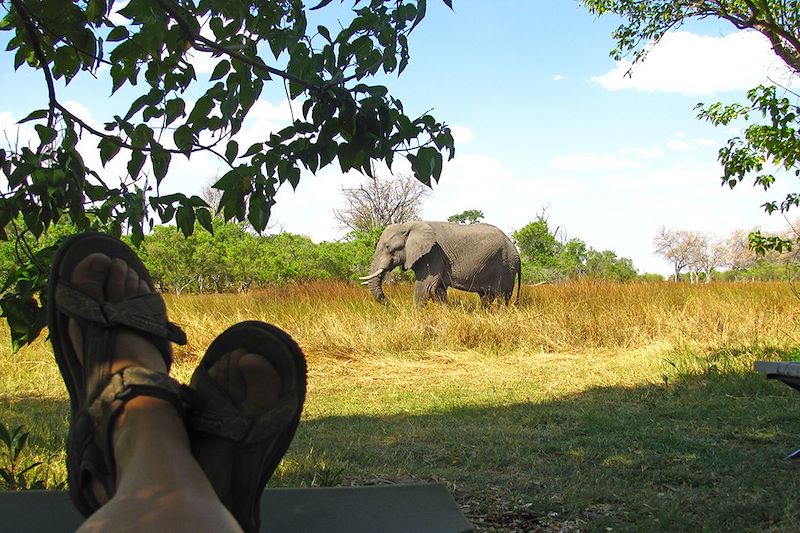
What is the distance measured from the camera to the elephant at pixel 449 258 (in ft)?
35.2

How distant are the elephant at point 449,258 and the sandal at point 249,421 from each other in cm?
917

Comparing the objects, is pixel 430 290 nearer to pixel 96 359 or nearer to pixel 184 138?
pixel 184 138

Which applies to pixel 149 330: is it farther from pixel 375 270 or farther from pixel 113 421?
pixel 375 270

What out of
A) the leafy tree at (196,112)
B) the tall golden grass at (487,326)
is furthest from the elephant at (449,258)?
the leafy tree at (196,112)

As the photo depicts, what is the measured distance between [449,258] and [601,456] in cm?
771

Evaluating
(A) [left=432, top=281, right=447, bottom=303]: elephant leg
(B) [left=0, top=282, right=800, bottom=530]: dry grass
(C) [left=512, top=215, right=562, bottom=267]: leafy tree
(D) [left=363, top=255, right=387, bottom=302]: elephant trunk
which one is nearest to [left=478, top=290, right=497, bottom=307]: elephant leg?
(A) [left=432, top=281, right=447, bottom=303]: elephant leg

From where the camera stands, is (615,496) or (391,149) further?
(615,496)

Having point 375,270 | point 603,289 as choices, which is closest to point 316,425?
point 603,289

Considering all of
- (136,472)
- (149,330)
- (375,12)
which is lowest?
(136,472)

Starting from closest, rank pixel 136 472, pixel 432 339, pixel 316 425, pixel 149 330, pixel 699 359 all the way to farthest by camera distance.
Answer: pixel 136 472 < pixel 149 330 < pixel 316 425 < pixel 699 359 < pixel 432 339

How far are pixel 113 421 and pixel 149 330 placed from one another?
1.03ft

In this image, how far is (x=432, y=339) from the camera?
7.56 metres

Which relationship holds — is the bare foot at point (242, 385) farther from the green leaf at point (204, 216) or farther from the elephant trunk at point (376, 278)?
the elephant trunk at point (376, 278)

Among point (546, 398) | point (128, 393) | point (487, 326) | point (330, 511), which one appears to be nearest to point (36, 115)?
point (128, 393)
